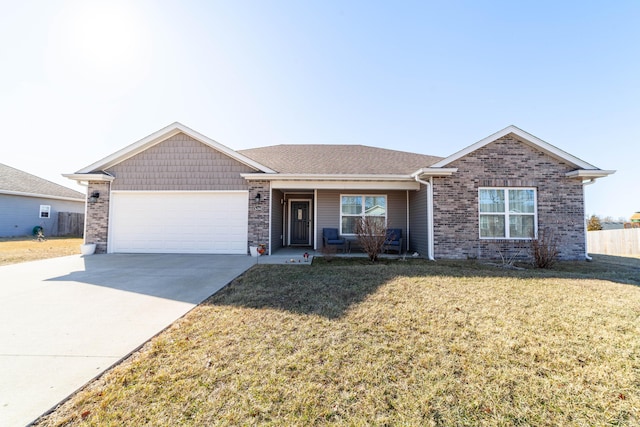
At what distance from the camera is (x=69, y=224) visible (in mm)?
19359

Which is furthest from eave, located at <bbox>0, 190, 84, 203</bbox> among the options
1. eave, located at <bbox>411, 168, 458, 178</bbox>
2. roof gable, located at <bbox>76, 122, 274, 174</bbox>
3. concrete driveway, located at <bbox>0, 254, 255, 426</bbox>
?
eave, located at <bbox>411, 168, 458, 178</bbox>

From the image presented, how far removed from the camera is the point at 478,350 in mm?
2850

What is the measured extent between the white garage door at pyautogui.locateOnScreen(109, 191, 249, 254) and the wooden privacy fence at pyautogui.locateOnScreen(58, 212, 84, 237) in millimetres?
13510

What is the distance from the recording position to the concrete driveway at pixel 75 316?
229cm

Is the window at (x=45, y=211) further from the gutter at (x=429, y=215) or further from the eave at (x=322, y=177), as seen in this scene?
the gutter at (x=429, y=215)

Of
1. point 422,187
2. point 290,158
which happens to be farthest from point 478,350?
point 290,158

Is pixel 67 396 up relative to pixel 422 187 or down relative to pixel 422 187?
down

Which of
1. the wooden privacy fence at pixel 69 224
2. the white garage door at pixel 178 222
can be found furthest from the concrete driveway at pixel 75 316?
the wooden privacy fence at pixel 69 224

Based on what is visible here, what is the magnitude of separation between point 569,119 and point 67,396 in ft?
63.7

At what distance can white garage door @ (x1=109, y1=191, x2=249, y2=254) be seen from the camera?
32.4 ft

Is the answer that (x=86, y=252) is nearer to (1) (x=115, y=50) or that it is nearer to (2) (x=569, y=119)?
(1) (x=115, y=50)

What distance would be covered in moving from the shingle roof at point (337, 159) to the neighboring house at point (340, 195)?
0.09m

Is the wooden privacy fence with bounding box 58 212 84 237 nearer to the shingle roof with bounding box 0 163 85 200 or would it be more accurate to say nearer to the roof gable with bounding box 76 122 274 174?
the shingle roof with bounding box 0 163 85 200

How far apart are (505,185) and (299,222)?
8.72m
